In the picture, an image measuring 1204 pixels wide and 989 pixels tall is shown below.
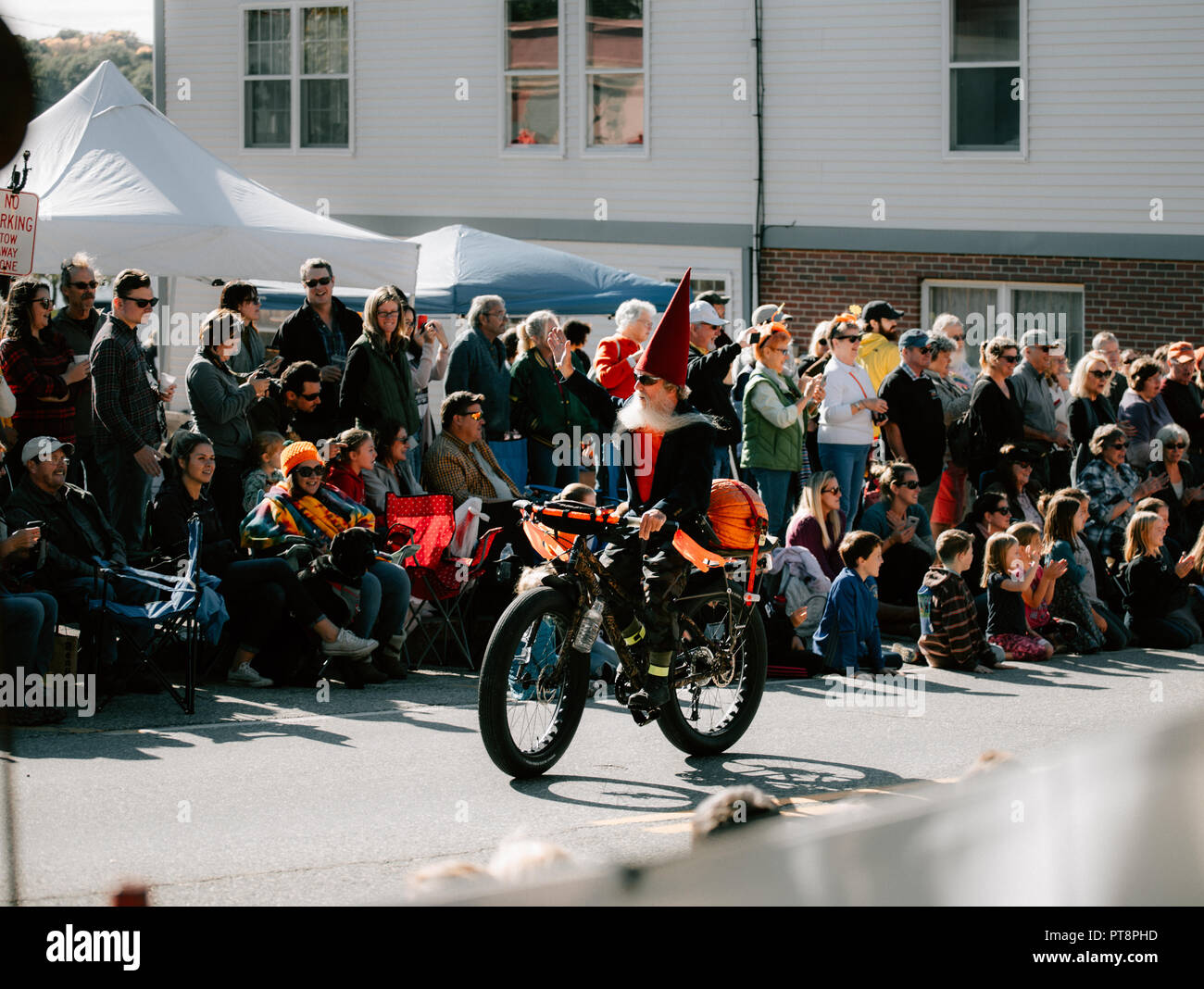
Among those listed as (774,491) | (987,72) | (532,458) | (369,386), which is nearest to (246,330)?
(369,386)

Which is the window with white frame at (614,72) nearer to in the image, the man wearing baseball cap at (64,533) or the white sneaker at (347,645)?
the white sneaker at (347,645)

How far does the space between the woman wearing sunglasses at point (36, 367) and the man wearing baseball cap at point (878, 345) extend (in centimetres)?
688

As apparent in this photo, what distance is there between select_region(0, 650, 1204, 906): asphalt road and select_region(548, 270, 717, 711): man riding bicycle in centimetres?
65

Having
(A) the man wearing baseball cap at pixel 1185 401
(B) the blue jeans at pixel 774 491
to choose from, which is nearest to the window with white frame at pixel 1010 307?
(A) the man wearing baseball cap at pixel 1185 401

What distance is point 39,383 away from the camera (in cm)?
991

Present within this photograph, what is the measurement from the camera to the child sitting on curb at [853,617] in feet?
34.3

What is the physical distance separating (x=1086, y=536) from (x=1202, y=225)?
8.07m

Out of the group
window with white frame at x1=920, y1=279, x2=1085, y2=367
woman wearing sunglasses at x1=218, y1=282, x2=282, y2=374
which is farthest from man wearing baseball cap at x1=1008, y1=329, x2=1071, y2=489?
window with white frame at x1=920, y1=279, x2=1085, y2=367

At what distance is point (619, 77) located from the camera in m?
21.6

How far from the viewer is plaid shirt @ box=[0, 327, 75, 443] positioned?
988 cm

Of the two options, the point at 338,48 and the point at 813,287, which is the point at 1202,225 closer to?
the point at 813,287

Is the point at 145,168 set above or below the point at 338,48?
below
